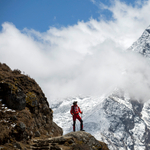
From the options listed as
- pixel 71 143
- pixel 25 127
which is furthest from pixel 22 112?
pixel 71 143

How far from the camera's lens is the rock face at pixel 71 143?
14461mm

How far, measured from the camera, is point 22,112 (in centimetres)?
1645

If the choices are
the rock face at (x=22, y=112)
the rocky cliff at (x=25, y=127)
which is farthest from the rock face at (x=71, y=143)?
the rock face at (x=22, y=112)

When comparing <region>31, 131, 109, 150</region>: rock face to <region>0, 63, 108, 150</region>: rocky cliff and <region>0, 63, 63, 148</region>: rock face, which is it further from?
<region>0, 63, 63, 148</region>: rock face

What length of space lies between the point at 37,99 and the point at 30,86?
1567mm

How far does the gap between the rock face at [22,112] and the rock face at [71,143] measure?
127cm

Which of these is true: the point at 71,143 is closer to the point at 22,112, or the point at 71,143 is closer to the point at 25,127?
the point at 25,127

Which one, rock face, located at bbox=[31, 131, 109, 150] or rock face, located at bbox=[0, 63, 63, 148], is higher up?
rock face, located at bbox=[0, 63, 63, 148]

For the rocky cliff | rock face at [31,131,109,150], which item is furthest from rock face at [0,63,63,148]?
rock face at [31,131,109,150]

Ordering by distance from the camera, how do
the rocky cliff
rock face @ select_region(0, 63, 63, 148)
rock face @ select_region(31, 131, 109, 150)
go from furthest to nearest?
rock face @ select_region(31, 131, 109, 150) < rock face @ select_region(0, 63, 63, 148) < the rocky cliff

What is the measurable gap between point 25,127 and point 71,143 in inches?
141

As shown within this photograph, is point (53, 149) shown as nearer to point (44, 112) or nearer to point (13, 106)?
point (13, 106)

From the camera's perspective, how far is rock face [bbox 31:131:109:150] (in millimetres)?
14461

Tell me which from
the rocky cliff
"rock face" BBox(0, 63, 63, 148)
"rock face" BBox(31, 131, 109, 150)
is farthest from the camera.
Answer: "rock face" BBox(31, 131, 109, 150)
